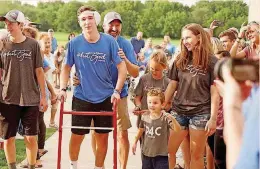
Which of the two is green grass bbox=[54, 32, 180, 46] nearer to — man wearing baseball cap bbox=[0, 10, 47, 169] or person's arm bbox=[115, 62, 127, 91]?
man wearing baseball cap bbox=[0, 10, 47, 169]

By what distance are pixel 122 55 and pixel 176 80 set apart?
61 centimetres

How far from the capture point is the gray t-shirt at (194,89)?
4.75 m

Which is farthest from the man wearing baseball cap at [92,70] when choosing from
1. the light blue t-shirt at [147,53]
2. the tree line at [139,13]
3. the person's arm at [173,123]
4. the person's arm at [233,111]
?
the tree line at [139,13]

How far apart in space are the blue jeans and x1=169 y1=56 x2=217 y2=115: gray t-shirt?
1.61 feet

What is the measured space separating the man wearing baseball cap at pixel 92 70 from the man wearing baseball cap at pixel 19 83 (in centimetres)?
35

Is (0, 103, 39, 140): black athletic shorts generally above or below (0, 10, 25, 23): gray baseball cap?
below

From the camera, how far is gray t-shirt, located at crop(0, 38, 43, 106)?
5.16 meters

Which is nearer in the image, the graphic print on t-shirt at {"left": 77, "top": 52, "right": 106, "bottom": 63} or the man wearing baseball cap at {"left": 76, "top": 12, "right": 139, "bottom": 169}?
the graphic print on t-shirt at {"left": 77, "top": 52, "right": 106, "bottom": 63}

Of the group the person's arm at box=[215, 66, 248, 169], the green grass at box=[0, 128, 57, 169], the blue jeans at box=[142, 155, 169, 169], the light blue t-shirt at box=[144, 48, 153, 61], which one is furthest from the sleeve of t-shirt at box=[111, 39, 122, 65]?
the light blue t-shirt at box=[144, 48, 153, 61]

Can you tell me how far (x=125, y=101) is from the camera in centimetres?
A: 565

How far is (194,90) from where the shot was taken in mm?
4805

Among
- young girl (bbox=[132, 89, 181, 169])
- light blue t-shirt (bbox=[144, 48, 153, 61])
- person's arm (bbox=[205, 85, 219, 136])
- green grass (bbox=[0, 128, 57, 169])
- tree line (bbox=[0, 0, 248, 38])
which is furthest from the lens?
tree line (bbox=[0, 0, 248, 38])

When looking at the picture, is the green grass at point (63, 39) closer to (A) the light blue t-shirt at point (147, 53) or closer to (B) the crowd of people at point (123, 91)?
(A) the light blue t-shirt at point (147, 53)

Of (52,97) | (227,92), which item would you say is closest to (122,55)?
(52,97)
